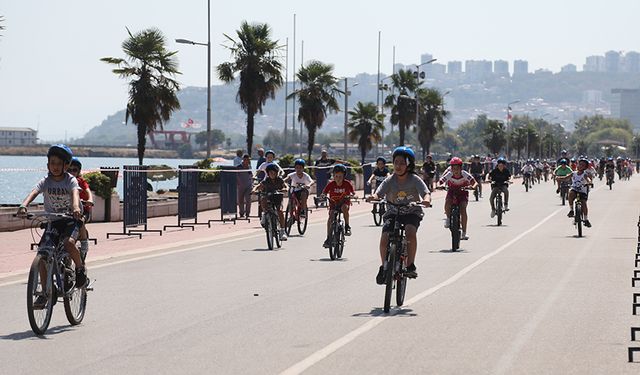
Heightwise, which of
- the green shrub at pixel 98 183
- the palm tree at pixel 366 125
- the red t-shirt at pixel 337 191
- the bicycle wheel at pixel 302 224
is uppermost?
the palm tree at pixel 366 125

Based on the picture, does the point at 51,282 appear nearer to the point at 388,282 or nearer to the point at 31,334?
the point at 31,334

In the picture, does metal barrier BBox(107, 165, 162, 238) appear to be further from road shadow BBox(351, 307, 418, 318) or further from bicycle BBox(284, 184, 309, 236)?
road shadow BBox(351, 307, 418, 318)

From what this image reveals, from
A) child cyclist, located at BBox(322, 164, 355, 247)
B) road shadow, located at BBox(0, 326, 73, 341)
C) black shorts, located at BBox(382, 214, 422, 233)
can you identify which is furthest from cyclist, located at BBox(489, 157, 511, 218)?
road shadow, located at BBox(0, 326, 73, 341)

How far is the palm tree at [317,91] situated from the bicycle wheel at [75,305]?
64503 mm

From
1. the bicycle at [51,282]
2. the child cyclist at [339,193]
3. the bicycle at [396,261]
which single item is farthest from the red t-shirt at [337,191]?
the bicycle at [51,282]

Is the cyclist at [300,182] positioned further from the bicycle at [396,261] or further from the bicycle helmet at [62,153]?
the bicycle helmet at [62,153]

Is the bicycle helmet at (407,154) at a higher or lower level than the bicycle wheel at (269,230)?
higher

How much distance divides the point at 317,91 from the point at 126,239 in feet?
173

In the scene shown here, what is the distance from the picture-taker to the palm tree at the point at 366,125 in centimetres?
8838

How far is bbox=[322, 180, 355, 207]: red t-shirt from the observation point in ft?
72.8

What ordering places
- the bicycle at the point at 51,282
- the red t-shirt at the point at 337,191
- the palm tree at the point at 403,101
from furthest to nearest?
the palm tree at the point at 403,101 → the red t-shirt at the point at 337,191 → the bicycle at the point at 51,282

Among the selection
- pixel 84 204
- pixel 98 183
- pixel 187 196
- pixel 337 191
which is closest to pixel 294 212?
pixel 187 196

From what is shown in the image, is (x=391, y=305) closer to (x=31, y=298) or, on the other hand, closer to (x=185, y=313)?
(x=185, y=313)

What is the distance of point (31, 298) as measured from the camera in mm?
11367
